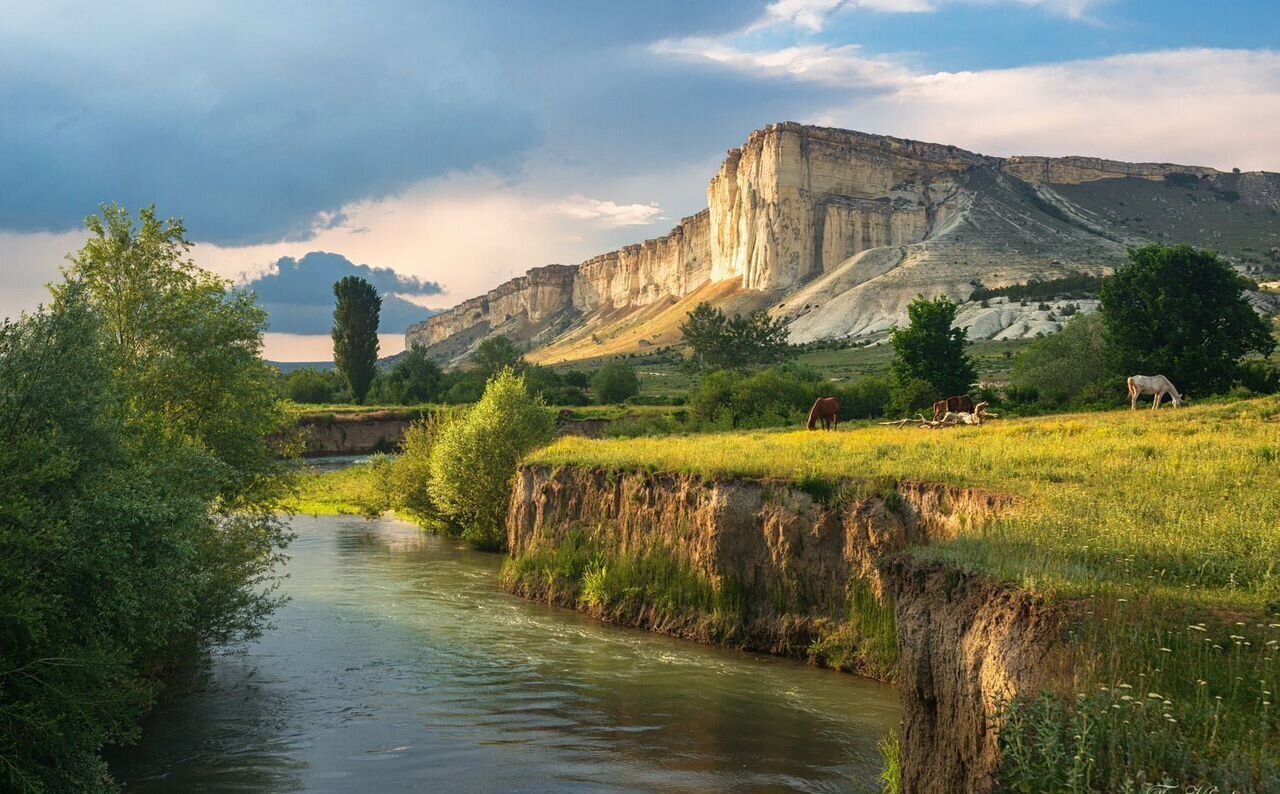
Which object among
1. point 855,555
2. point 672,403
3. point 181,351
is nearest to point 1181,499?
point 855,555

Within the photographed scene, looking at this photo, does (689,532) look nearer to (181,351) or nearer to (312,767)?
(312,767)

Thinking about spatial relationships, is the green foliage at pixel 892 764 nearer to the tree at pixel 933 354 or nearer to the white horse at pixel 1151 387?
the white horse at pixel 1151 387

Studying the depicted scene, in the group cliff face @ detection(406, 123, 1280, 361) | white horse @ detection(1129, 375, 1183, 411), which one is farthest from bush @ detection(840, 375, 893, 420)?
cliff face @ detection(406, 123, 1280, 361)

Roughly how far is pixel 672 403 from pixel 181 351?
5842cm

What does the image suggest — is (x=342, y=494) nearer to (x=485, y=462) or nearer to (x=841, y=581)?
(x=485, y=462)

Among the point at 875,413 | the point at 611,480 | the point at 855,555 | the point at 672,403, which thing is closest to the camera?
the point at 855,555

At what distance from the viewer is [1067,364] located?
56562mm

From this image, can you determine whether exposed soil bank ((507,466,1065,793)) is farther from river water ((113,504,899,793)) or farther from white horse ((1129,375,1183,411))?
white horse ((1129,375,1183,411))

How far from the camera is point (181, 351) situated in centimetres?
2355

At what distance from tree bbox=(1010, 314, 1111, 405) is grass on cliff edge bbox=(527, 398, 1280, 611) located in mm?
21631

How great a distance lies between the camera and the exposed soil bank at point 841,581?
35.4ft

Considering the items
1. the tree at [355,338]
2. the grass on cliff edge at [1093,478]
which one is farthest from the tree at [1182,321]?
the tree at [355,338]

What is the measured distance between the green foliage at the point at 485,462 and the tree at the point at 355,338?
63591 mm

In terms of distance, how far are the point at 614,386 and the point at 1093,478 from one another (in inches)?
2811
